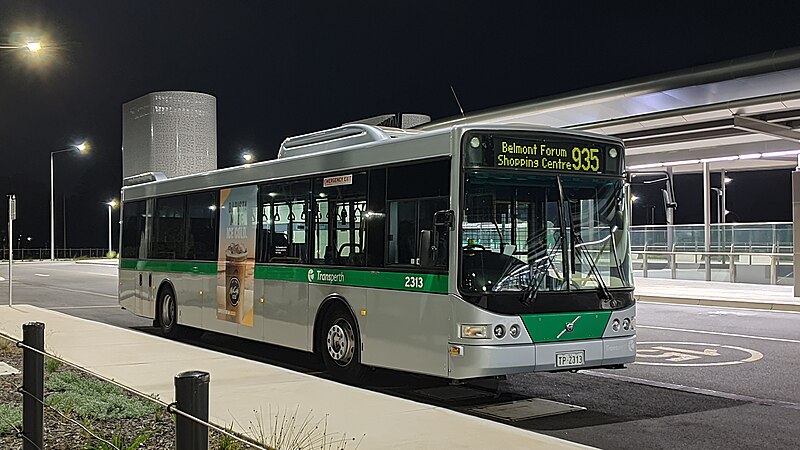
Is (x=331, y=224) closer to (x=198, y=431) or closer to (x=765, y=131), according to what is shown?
(x=198, y=431)

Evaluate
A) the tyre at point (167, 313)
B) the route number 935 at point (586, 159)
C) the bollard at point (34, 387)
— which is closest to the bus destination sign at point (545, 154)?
the route number 935 at point (586, 159)

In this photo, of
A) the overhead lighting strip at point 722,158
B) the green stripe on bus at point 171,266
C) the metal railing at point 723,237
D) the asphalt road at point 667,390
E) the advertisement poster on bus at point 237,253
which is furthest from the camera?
the overhead lighting strip at point 722,158

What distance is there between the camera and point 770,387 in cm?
1079

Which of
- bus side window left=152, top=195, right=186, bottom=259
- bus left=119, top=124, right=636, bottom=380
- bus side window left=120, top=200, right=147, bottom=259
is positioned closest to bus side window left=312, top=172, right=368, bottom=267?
bus left=119, top=124, right=636, bottom=380

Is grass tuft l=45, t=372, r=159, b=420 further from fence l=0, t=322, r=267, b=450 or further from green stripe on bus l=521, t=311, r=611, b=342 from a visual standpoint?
green stripe on bus l=521, t=311, r=611, b=342

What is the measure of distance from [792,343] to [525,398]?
700 cm

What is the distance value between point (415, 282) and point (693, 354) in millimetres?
5748

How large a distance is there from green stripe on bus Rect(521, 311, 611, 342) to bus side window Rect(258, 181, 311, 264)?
3.96 meters

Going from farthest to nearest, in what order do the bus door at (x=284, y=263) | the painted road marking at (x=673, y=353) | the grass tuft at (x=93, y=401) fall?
1. the painted road marking at (x=673, y=353)
2. the bus door at (x=284, y=263)
3. the grass tuft at (x=93, y=401)

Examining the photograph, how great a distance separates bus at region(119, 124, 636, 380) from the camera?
9555 millimetres

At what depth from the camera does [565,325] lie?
9758 mm

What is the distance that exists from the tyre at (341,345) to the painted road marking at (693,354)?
4262mm

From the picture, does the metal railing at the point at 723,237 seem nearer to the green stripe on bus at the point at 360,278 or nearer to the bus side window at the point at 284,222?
the bus side window at the point at 284,222

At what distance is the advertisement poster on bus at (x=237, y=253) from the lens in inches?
548
